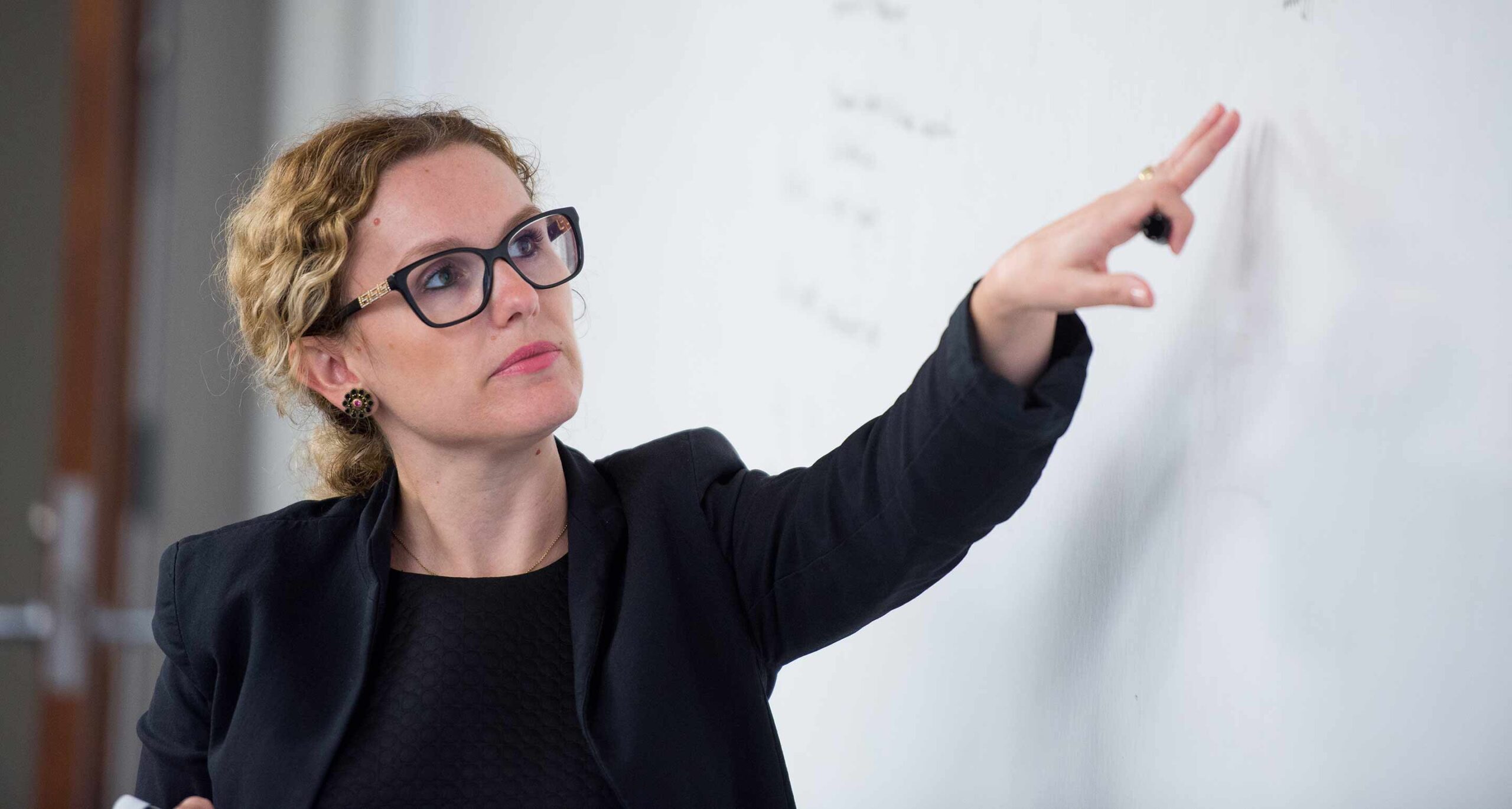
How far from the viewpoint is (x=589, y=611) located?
39.8 inches

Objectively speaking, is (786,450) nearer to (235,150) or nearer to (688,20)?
(688,20)

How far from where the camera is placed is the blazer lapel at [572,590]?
992 mm

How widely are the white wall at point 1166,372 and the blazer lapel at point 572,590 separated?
0.75 feet

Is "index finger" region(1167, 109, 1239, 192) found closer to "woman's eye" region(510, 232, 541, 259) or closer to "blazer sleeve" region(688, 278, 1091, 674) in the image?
"blazer sleeve" region(688, 278, 1091, 674)

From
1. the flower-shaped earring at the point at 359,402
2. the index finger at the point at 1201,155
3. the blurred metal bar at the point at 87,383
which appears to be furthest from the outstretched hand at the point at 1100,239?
the blurred metal bar at the point at 87,383

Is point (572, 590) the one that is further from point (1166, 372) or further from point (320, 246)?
point (1166, 372)

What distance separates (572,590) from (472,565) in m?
0.13

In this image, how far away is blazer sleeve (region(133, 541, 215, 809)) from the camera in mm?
1111

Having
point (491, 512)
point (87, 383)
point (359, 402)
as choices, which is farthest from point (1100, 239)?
point (87, 383)

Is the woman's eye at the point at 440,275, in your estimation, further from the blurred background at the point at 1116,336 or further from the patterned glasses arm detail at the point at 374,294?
the blurred background at the point at 1116,336

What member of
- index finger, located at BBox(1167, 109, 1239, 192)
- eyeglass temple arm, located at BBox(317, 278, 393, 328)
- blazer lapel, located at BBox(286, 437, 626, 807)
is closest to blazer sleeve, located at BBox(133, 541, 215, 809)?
blazer lapel, located at BBox(286, 437, 626, 807)

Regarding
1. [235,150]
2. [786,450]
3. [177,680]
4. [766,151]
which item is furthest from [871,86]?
[235,150]

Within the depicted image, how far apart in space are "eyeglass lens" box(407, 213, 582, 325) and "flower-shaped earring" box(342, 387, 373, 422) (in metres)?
0.15

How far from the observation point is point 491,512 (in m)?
1.10
